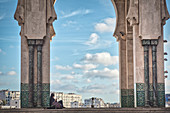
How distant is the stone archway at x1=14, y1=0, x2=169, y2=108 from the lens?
60.1 ft

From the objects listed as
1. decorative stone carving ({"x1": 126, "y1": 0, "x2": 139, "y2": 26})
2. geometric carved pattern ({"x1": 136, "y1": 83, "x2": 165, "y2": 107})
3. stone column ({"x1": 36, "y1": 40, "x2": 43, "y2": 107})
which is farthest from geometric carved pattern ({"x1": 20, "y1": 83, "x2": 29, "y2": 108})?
decorative stone carving ({"x1": 126, "y1": 0, "x2": 139, "y2": 26})

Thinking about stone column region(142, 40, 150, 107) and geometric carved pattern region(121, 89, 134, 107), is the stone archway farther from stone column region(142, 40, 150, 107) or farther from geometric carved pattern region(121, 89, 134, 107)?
geometric carved pattern region(121, 89, 134, 107)

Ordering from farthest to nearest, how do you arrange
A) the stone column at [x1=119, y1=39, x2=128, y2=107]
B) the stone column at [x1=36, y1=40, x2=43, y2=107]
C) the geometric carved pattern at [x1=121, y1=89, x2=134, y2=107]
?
the stone column at [x1=119, y1=39, x2=128, y2=107]
the geometric carved pattern at [x1=121, y1=89, x2=134, y2=107]
the stone column at [x1=36, y1=40, x2=43, y2=107]

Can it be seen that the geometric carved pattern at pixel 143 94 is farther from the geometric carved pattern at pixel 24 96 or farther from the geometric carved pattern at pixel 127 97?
the geometric carved pattern at pixel 24 96

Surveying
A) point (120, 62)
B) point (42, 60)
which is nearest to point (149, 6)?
point (120, 62)

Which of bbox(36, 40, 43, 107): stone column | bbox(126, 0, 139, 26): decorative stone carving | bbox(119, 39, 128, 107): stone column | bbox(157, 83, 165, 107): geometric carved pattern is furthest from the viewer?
bbox(119, 39, 128, 107): stone column

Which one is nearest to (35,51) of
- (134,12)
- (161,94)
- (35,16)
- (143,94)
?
(35,16)

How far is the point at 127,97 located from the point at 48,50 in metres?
5.27

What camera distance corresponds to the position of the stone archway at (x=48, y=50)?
18312mm

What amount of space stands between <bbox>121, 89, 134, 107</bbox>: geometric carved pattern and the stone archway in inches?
90.1

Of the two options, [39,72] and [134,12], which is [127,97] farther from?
[39,72]

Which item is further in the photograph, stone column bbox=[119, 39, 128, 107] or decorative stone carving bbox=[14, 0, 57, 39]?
stone column bbox=[119, 39, 128, 107]

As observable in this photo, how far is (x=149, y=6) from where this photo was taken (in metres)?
18.8

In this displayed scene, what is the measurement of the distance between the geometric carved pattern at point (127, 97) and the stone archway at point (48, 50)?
229 cm
